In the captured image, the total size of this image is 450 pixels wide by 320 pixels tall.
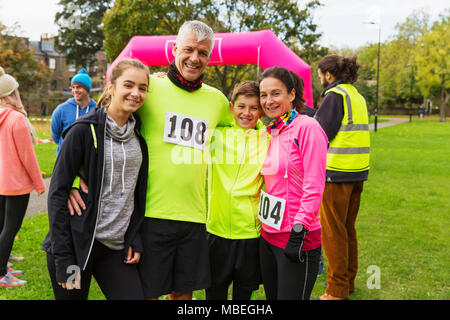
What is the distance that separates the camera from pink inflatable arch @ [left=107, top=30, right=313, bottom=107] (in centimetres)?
729

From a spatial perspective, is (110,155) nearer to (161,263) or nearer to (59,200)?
(59,200)

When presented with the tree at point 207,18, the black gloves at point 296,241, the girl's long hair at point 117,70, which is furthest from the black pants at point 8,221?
the tree at point 207,18

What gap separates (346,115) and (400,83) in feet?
175

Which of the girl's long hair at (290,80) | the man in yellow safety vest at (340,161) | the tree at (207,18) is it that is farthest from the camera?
the tree at (207,18)

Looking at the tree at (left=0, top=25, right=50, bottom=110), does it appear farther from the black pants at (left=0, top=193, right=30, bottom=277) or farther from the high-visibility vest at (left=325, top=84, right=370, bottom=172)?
the high-visibility vest at (left=325, top=84, right=370, bottom=172)

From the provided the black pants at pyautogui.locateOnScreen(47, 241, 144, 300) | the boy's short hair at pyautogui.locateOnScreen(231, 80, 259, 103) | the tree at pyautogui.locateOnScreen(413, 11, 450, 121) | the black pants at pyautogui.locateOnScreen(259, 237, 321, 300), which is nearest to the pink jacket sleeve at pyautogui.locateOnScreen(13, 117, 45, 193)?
the black pants at pyautogui.locateOnScreen(47, 241, 144, 300)

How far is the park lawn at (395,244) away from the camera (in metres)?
3.86

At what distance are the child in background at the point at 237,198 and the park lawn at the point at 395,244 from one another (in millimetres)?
1241

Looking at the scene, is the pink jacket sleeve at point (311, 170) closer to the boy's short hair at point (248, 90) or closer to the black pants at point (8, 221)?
the boy's short hair at point (248, 90)

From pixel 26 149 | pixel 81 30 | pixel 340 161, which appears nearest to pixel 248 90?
pixel 340 161

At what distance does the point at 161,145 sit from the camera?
7.69 feet

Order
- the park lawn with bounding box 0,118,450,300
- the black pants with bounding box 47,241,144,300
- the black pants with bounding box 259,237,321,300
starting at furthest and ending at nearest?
the park lawn with bounding box 0,118,450,300 < the black pants with bounding box 259,237,321,300 < the black pants with bounding box 47,241,144,300

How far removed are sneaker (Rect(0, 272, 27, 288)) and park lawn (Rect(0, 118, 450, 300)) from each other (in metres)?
0.08
